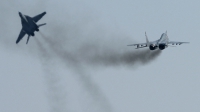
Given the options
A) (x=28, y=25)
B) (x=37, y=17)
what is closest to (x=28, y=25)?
(x=28, y=25)

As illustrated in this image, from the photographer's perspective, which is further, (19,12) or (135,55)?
(135,55)

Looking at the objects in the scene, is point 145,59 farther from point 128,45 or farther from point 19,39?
point 19,39

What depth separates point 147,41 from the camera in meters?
172

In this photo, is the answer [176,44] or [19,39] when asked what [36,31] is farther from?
[176,44]

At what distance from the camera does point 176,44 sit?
177 meters

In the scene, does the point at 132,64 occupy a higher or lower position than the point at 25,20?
lower

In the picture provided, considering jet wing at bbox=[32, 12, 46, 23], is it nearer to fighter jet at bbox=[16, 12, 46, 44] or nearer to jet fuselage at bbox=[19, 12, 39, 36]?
fighter jet at bbox=[16, 12, 46, 44]

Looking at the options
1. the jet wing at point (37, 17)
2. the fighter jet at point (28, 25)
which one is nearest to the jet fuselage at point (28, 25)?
the fighter jet at point (28, 25)

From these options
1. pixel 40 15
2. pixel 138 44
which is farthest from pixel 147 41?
pixel 40 15

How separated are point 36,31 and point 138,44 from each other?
20839 millimetres

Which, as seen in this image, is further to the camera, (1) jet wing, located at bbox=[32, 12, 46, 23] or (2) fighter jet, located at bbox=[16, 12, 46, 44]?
(1) jet wing, located at bbox=[32, 12, 46, 23]

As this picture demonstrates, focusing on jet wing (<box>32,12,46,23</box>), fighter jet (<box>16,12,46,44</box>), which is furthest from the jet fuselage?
jet wing (<box>32,12,46,23</box>)

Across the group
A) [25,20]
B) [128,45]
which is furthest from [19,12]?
[128,45]

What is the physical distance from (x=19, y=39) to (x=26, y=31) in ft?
18.9
